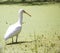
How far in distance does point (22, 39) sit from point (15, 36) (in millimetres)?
100

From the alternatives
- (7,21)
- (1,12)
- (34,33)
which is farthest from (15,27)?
(1,12)

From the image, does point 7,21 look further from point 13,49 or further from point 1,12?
point 13,49

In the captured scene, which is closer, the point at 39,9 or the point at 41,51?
the point at 41,51

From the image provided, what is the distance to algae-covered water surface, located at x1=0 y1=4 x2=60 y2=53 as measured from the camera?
9.45ft

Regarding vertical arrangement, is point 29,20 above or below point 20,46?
above

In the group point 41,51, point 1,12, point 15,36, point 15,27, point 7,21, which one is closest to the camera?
point 41,51

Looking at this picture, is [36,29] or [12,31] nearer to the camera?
[12,31]

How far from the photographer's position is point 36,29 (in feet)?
11.5

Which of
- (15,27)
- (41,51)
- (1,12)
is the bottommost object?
(41,51)

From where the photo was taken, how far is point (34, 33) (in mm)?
3340

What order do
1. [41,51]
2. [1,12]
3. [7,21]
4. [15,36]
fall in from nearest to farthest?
[41,51]
[15,36]
[7,21]
[1,12]

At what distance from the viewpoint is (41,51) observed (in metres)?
2.80

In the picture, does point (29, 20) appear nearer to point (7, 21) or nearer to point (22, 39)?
point (7, 21)

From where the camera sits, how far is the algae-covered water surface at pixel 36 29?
2879 millimetres
